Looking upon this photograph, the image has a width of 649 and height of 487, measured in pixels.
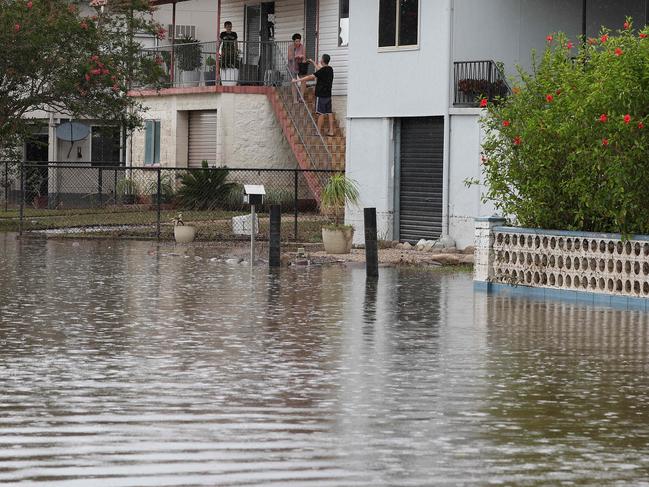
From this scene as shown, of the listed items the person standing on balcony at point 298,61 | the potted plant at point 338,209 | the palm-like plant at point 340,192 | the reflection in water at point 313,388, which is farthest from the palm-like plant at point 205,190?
the reflection in water at point 313,388

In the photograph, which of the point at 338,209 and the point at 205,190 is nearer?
the point at 338,209

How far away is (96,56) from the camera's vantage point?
3566 centimetres

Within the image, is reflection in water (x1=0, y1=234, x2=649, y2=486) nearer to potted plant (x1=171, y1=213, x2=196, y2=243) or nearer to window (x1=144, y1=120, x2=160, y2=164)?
potted plant (x1=171, y1=213, x2=196, y2=243)

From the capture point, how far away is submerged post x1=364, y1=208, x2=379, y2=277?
2281 centimetres

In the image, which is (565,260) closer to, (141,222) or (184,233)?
(184,233)

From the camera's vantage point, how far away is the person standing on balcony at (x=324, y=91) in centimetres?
3712

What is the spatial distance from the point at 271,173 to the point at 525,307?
22.3 meters

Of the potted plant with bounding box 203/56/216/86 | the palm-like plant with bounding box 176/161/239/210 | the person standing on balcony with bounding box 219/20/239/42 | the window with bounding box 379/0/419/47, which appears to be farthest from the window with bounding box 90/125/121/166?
the window with bounding box 379/0/419/47

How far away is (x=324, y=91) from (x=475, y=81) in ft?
28.2

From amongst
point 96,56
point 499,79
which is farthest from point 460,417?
point 96,56

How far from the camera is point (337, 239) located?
90.1 feet

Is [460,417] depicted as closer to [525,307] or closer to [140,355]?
[140,355]

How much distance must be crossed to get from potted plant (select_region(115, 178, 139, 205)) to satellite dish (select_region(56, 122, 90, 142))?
464 centimetres

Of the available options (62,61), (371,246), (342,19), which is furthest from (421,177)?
(342,19)
